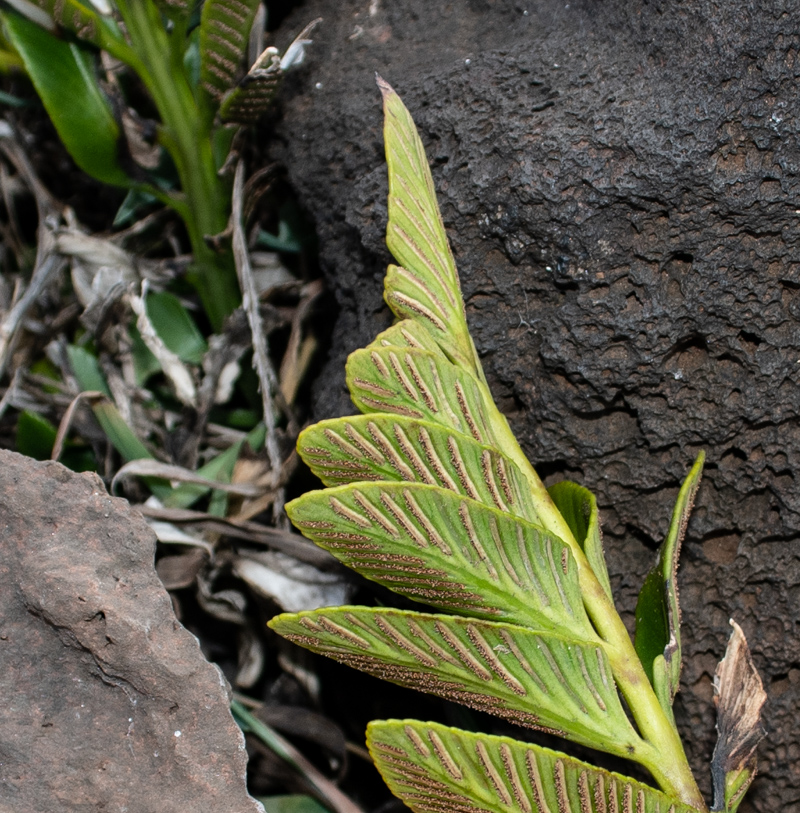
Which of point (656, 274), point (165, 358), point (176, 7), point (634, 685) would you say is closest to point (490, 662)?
point (634, 685)

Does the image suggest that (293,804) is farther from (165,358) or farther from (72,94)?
(72,94)

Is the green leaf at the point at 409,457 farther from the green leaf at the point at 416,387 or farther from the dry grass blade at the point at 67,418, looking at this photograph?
the dry grass blade at the point at 67,418

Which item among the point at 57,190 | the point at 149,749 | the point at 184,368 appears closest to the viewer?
the point at 149,749

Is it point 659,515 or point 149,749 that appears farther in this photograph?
point 659,515

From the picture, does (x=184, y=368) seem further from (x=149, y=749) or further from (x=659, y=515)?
(x=659, y=515)

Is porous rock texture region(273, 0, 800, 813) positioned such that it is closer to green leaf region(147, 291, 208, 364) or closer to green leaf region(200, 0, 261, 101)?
Result: green leaf region(200, 0, 261, 101)

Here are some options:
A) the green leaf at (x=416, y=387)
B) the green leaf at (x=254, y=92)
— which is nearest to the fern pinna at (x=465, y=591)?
the green leaf at (x=416, y=387)

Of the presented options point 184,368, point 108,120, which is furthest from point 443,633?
point 108,120
